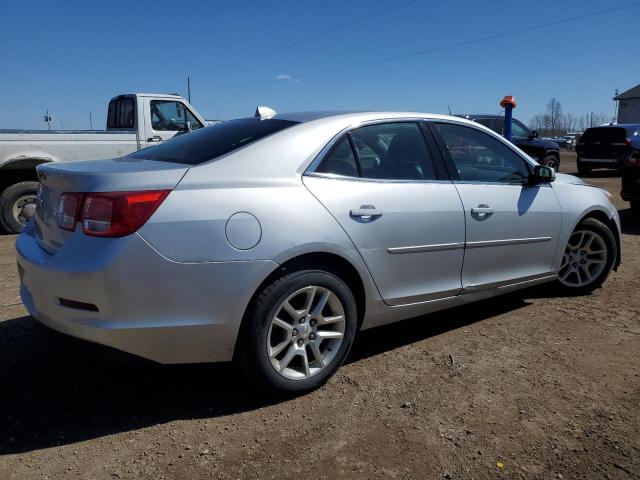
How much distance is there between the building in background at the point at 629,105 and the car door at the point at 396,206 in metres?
61.3

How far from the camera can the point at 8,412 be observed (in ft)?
9.19

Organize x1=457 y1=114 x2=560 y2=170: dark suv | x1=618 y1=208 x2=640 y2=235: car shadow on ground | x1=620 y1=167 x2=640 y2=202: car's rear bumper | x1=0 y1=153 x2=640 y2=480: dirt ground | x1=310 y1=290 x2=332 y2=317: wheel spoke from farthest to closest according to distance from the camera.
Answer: x1=457 y1=114 x2=560 y2=170: dark suv < x1=620 y1=167 x2=640 y2=202: car's rear bumper < x1=618 y1=208 x2=640 y2=235: car shadow on ground < x1=310 y1=290 x2=332 y2=317: wheel spoke < x1=0 y1=153 x2=640 y2=480: dirt ground

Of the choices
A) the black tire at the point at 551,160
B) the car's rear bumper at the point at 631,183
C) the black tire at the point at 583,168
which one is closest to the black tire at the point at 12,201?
the car's rear bumper at the point at 631,183

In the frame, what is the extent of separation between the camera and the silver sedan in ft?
8.29

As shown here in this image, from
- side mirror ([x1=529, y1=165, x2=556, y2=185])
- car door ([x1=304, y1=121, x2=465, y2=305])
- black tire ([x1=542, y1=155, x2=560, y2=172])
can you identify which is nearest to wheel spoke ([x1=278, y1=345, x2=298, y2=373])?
car door ([x1=304, y1=121, x2=465, y2=305])

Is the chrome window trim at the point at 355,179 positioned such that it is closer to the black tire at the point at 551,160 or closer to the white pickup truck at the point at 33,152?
the white pickup truck at the point at 33,152

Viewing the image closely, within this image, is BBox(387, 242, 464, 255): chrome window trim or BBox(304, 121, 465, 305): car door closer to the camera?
BBox(304, 121, 465, 305): car door

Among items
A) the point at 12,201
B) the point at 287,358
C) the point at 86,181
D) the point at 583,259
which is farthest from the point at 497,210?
the point at 12,201

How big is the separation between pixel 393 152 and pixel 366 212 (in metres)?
0.61

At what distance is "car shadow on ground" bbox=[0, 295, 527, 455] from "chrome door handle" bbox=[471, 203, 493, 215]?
1.00m

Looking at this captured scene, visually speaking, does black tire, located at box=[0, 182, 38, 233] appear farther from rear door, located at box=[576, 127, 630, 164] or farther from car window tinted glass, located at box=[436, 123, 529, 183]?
rear door, located at box=[576, 127, 630, 164]

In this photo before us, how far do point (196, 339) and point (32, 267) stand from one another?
3.01 ft

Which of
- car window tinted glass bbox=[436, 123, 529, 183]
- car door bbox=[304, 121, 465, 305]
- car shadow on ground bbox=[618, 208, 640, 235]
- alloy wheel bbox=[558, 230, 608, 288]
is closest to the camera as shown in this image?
car door bbox=[304, 121, 465, 305]

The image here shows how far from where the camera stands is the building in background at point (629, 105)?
183 feet
